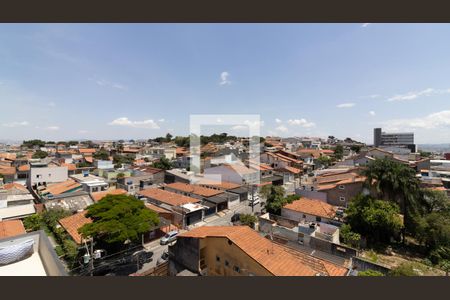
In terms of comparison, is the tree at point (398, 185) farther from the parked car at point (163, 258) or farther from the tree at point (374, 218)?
the parked car at point (163, 258)

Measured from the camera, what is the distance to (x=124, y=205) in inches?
535

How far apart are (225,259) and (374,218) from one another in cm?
1080

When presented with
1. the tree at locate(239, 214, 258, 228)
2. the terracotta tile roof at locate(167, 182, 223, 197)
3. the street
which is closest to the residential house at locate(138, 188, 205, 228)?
the street

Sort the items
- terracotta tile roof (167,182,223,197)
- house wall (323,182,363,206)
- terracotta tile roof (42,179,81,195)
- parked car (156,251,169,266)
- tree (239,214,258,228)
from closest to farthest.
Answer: parked car (156,251,169,266) < tree (239,214,258,228) < house wall (323,182,363,206) < terracotta tile roof (167,182,223,197) < terracotta tile roof (42,179,81,195)

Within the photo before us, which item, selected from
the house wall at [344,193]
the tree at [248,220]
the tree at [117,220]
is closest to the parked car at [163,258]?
the tree at [117,220]

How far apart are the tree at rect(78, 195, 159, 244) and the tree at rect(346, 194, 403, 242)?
13.9 meters

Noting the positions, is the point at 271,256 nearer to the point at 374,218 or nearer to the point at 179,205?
the point at 374,218

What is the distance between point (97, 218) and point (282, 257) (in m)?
11.0

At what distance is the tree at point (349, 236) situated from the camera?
1444 centimetres

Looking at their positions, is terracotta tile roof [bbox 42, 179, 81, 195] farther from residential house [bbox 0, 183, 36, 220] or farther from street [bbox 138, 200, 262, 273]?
street [bbox 138, 200, 262, 273]

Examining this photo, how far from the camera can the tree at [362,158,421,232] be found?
15.3 metres

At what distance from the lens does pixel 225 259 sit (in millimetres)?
9828

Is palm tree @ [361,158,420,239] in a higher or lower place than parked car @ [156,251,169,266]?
higher

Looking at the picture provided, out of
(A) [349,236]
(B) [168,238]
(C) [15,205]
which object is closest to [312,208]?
(A) [349,236]
